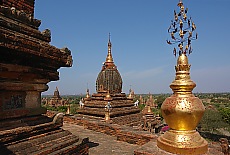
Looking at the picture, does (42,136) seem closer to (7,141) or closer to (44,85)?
(7,141)

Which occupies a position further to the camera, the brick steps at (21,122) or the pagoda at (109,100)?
the pagoda at (109,100)

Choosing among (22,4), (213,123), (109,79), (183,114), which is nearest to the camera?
(183,114)

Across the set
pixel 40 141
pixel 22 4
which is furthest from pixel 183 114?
pixel 22 4

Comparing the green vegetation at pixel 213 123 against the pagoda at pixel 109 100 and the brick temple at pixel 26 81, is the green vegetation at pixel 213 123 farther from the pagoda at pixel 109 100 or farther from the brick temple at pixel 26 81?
the brick temple at pixel 26 81

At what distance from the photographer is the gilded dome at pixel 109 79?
18.0 m

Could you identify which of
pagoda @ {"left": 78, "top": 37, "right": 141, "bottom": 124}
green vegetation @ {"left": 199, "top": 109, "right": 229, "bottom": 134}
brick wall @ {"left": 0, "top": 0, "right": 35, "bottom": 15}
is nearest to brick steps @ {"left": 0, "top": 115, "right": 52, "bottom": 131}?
brick wall @ {"left": 0, "top": 0, "right": 35, "bottom": 15}

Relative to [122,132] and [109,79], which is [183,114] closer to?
[122,132]

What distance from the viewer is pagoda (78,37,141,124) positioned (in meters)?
15.4

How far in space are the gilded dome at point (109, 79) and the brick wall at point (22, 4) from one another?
43.4 ft

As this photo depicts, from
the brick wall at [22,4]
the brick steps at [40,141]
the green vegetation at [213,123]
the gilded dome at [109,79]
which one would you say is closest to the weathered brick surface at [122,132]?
the brick steps at [40,141]

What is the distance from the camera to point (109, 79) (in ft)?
59.7

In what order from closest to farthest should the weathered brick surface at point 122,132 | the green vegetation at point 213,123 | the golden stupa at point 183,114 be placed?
the golden stupa at point 183,114 → the weathered brick surface at point 122,132 → the green vegetation at point 213,123

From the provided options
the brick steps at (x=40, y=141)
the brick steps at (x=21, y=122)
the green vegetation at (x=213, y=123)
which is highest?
the brick steps at (x=21, y=122)

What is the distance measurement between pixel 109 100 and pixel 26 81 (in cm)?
1210
